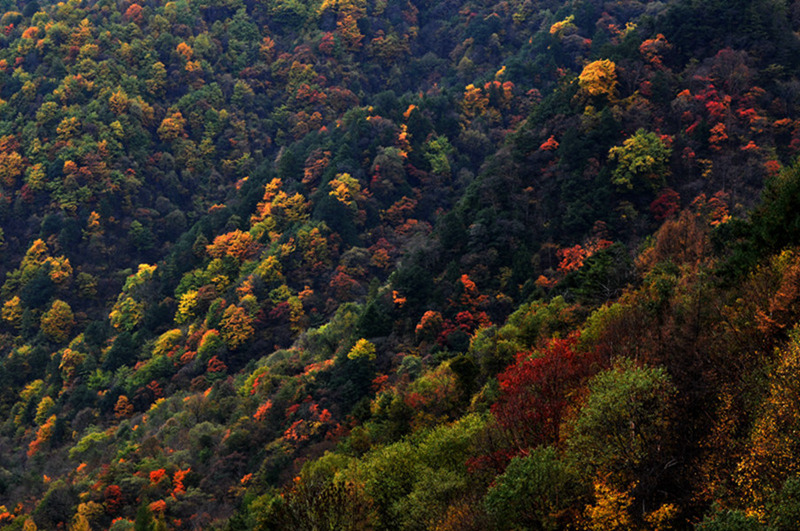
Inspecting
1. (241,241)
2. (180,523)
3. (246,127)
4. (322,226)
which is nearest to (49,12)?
(246,127)

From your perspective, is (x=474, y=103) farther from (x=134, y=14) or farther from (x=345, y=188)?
(x=134, y=14)

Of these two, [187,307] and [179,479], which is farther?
[187,307]

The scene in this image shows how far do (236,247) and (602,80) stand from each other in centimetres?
6329

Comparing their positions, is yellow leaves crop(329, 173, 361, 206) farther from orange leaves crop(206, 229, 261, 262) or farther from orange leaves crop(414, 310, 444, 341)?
Answer: orange leaves crop(414, 310, 444, 341)

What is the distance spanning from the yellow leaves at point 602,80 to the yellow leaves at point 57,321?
95.9 metres

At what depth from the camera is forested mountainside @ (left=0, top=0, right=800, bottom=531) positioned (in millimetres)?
32969

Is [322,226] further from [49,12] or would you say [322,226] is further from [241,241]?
[49,12]

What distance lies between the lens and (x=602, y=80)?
9188cm

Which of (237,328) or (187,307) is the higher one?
(187,307)

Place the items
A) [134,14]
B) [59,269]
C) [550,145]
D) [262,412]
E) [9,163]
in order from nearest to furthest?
[262,412] < [550,145] < [59,269] < [9,163] < [134,14]

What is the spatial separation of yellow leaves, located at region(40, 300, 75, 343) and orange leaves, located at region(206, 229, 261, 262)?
96.9 ft

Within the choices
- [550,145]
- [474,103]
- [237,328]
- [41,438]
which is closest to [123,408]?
[41,438]

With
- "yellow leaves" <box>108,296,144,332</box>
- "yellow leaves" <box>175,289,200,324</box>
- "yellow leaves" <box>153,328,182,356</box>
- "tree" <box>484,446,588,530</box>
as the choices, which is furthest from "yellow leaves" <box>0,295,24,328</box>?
"tree" <box>484,446,588,530</box>

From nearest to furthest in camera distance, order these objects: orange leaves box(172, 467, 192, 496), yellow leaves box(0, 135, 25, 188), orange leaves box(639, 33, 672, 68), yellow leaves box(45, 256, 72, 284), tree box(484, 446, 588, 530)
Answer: tree box(484, 446, 588, 530) → orange leaves box(172, 467, 192, 496) → orange leaves box(639, 33, 672, 68) → yellow leaves box(45, 256, 72, 284) → yellow leaves box(0, 135, 25, 188)
